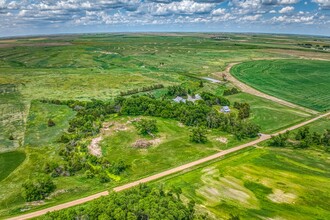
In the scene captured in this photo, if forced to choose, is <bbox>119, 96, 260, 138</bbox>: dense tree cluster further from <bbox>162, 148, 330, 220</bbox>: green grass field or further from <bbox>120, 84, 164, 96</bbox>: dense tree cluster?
<bbox>120, 84, 164, 96</bbox>: dense tree cluster

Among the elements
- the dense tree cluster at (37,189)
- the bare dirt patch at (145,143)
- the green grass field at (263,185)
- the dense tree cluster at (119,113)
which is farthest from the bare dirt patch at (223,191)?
the dense tree cluster at (37,189)

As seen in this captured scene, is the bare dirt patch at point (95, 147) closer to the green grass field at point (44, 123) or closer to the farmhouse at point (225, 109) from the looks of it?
the green grass field at point (44, 123)

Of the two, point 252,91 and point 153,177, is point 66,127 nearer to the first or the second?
point 153,177

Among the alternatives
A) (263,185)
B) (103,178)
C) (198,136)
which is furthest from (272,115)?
(103,178)

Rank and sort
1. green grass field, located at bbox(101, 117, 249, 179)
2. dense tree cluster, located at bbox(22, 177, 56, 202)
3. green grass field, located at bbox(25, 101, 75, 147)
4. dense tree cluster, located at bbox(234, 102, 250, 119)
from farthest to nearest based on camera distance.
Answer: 1. dense tree cluster, located at bbox(234, 102, 250, 119)
2. green grass field, located at bbox(25, 101, 75, 147)
3. green grass field, located at bbox(101, 117, 249, 179)
4. dense tree cluster, located at bbox(22, 177, 56, 202)

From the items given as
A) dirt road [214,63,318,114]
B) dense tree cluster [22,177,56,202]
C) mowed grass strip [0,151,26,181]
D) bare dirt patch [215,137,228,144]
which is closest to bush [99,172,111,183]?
dense tree cluster [22,177,56,202]

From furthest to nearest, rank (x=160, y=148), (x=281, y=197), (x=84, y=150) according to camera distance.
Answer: (x=160, y=148) < (x=84, y=150) < (x=281, y=197)
